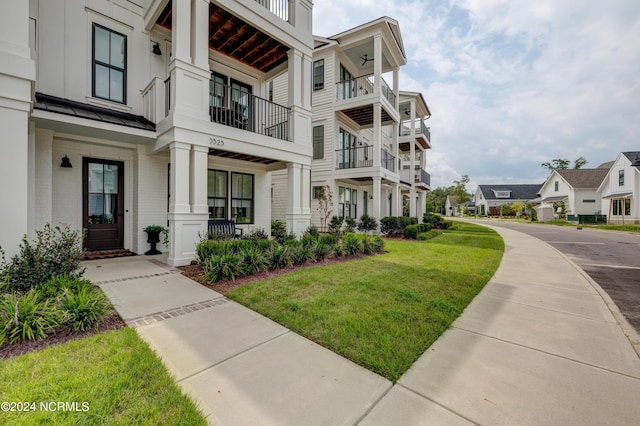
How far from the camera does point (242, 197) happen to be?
Result: 423 inches

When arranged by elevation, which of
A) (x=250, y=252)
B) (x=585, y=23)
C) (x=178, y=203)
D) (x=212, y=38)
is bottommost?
(x=250, y=252)

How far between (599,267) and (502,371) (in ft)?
26.5

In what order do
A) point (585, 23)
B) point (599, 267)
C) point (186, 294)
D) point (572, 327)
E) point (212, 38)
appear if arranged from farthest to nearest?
point (585, 23) < point (212, 38) < point (599, 267) < point (186, 294) < point (572, 327)

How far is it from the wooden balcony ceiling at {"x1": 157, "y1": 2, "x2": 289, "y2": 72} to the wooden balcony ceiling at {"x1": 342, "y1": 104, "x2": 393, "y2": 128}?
588 cm

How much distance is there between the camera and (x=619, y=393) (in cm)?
230

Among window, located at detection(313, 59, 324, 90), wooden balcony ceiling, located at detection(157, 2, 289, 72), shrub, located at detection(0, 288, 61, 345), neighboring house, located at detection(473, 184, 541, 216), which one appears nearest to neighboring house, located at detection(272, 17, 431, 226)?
window, located at detection(313, 59, 324, 90)

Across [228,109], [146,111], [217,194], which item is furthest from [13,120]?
[217,194]

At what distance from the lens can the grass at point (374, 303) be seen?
2.93 metres

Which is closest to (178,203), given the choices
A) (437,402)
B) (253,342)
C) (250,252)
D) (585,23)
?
(250,252)

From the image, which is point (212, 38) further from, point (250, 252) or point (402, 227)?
point (402, 227)

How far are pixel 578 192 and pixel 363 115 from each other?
35.0 metres

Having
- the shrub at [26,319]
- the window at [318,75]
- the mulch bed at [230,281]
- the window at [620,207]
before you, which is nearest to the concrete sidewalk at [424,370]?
the mulch bed at [230,281]

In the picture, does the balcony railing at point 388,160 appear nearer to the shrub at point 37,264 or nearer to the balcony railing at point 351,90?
the balcony railing at point 351,90

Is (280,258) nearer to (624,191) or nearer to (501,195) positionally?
(624,191)
